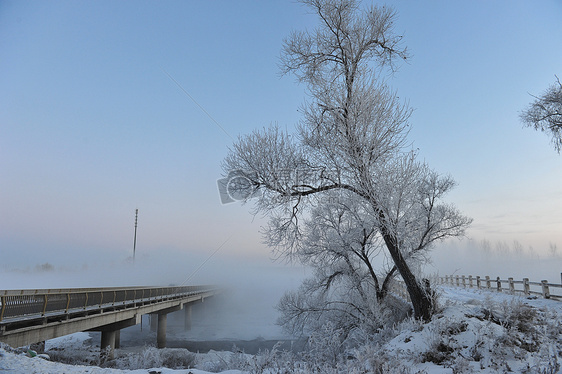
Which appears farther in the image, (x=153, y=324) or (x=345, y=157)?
(x=153, y=324)

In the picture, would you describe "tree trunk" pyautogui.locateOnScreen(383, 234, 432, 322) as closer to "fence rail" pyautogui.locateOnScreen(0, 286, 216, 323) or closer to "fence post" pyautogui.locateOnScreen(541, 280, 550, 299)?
"fence post" pyautogui.locateOnScreen(541, 280, 550, 299)

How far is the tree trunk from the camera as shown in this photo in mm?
9820

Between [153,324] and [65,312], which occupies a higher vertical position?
[65,312]

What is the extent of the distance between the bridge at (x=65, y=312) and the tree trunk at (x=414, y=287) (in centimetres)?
1319

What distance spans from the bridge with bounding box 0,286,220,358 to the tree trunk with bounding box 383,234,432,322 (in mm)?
13187

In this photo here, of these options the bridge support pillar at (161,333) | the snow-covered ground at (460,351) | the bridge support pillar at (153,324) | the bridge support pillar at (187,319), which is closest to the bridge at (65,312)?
the bridge support pillar at (161,333)

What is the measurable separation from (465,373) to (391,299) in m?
11.9

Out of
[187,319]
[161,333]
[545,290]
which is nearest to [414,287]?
[545,290]

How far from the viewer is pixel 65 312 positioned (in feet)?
47.8

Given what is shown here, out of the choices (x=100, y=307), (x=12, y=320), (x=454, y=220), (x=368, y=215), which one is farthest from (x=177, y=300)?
(x=368, y=215)

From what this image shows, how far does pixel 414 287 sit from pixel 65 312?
1472 cm

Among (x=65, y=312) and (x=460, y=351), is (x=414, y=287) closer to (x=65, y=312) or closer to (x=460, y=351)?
(x=460, y=351)

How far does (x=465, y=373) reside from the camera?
5535 mm

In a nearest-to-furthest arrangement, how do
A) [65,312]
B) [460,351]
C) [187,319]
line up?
[460,351], [65,312], [187,319]
